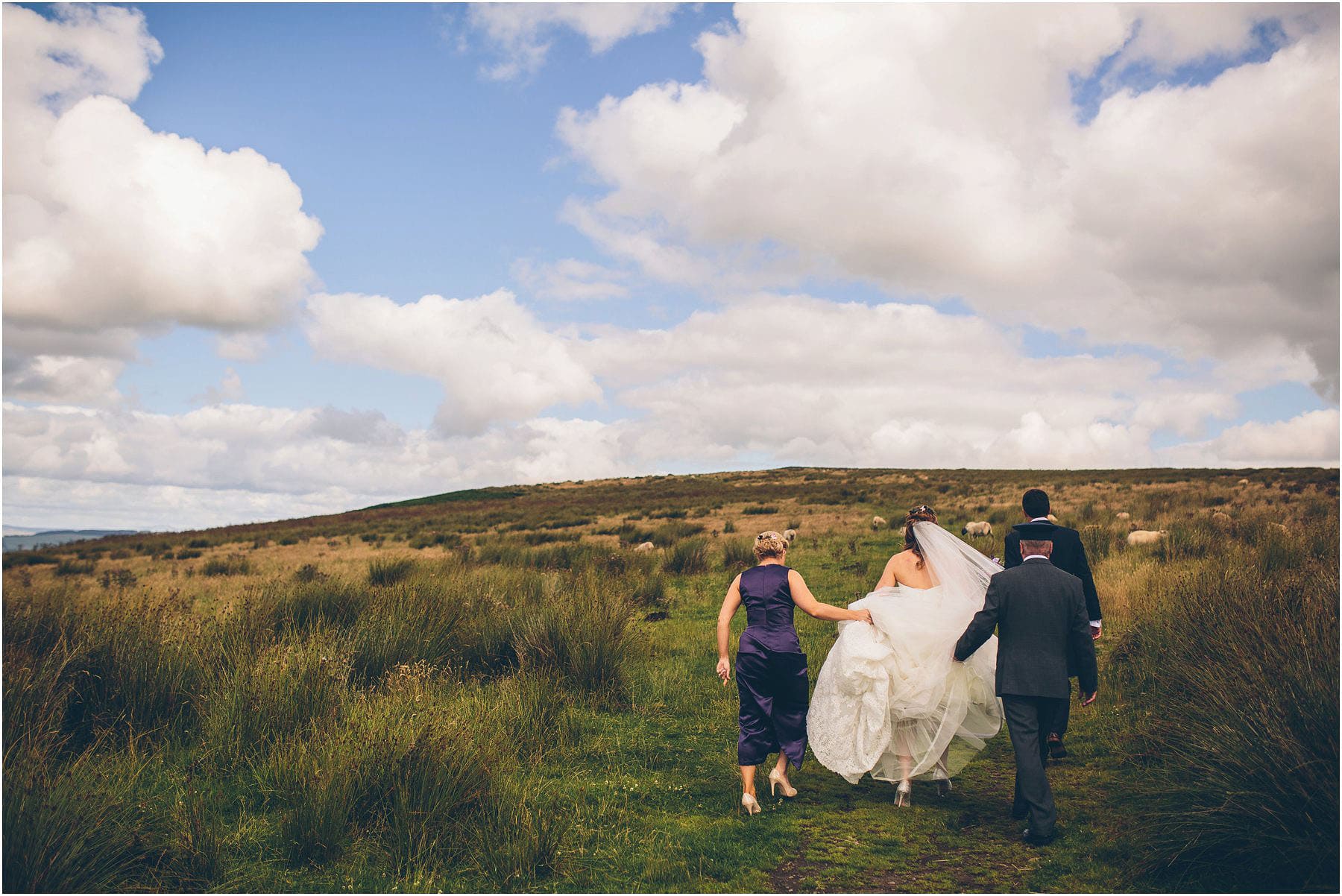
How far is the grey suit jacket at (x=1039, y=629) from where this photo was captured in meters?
5.30

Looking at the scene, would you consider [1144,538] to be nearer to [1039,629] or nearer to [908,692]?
[1039,629]

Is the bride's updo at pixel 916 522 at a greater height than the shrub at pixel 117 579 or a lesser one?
greater

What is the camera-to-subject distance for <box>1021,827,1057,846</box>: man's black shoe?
17.1ft

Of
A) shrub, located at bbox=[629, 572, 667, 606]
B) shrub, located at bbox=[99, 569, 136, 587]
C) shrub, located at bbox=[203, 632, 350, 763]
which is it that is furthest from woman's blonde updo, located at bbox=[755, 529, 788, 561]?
shrub, located at bbox=[99, 569, 136, 587]

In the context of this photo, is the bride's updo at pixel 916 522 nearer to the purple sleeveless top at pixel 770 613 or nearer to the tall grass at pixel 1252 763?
the purple sleeveless top at pixel 770 613

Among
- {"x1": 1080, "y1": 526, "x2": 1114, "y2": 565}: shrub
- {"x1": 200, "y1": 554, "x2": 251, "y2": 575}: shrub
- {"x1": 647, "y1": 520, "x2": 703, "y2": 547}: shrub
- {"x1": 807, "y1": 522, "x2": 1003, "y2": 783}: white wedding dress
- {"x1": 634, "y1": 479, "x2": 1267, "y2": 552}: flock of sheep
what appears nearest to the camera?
{"x1": 807, "y1": 522, "x2": 1003, "y2": 783}: white wedding dress

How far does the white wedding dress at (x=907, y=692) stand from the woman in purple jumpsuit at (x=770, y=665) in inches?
7.1

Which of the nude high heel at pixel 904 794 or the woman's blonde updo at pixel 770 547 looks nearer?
the nude high heel at pixel 904 794

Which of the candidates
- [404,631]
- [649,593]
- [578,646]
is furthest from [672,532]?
[404,631]

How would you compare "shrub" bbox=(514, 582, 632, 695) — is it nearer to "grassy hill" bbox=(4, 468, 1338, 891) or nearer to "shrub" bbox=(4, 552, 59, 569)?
"grassy hill" bbox=(4, 468, 1338, 891)

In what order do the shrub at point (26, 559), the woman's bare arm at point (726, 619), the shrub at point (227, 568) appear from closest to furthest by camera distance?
the woman's bare arm at point (726, 619)
the shrub at point (227, 568)
the shrub at point (26, 559)

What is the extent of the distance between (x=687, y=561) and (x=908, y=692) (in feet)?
45.1

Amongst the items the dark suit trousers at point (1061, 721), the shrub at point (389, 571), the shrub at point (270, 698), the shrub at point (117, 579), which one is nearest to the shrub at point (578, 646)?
the shrub at point (270, 698)

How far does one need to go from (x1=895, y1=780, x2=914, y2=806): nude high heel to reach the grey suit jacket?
1.21 meters
